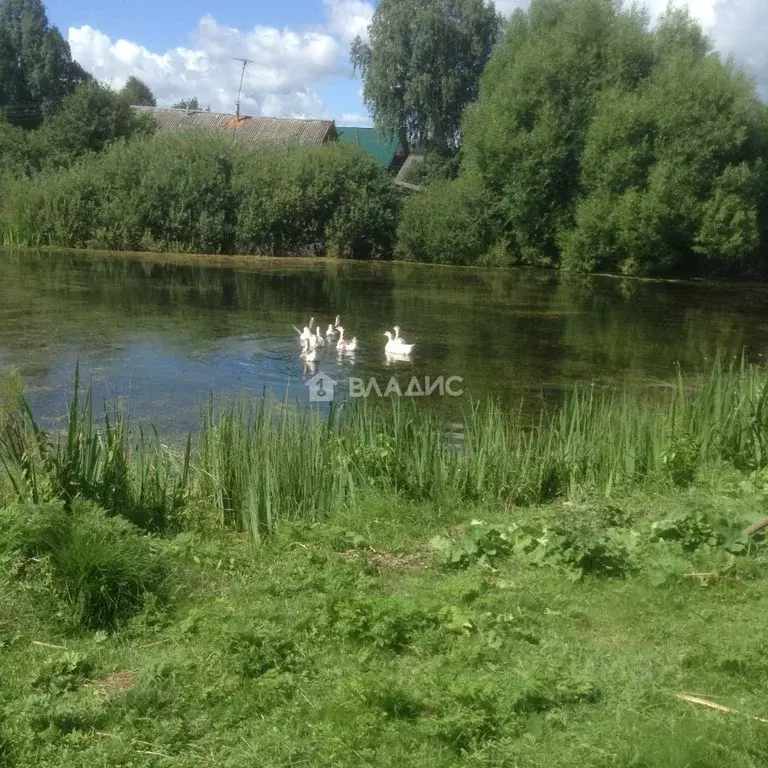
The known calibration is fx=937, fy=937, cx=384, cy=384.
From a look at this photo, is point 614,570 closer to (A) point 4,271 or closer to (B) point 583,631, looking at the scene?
(B) point 583,631

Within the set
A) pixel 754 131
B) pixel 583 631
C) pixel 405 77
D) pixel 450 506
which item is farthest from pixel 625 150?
pixel 583 631

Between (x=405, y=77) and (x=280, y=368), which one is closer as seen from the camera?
(x=280, y=368)

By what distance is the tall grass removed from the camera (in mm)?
5691

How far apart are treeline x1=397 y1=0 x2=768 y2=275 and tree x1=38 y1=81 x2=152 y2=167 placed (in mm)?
13463

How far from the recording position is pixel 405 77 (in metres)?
42.1

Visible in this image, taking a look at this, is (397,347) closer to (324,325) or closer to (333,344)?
(333,344)

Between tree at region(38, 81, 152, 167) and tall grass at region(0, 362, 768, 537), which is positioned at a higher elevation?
tree at region(38, 81, 152, 167)

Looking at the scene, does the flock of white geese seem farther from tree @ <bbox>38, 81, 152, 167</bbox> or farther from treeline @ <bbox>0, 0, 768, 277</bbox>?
tree @ <bbox>38, 81, 152, 167</bbox>

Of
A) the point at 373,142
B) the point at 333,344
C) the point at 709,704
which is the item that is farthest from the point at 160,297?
the point at 373,142

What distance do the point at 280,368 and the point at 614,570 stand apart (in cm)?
873

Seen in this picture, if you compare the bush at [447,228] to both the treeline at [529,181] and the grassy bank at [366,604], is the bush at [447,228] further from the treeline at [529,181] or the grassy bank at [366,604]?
the grassy bank at [366,604]

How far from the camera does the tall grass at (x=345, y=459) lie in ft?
18.7
